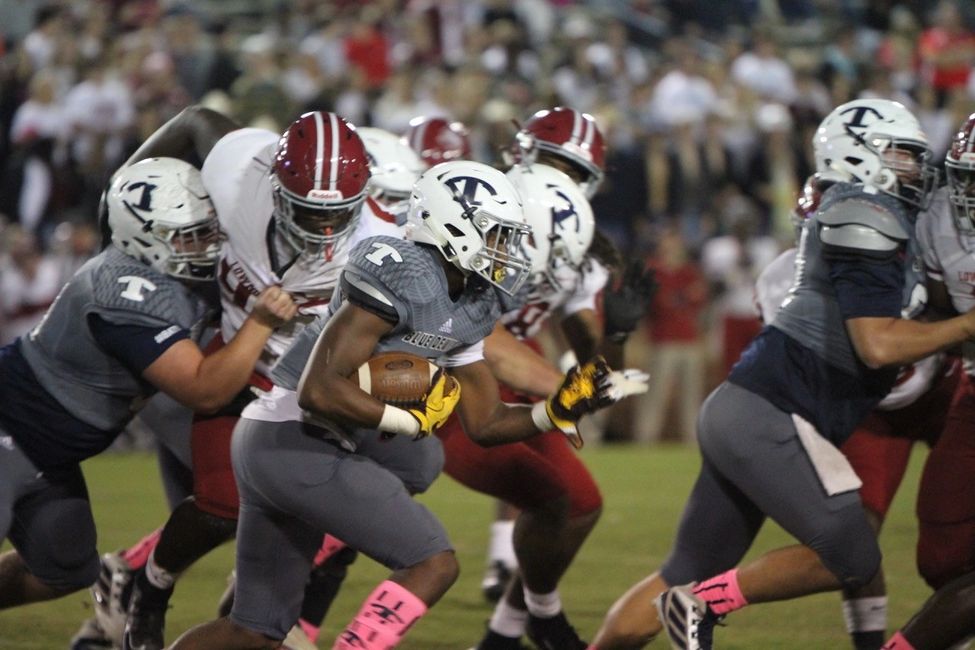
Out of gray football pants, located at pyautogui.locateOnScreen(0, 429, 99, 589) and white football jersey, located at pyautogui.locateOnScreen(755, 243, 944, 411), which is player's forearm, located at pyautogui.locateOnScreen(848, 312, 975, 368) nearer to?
white football jersey, located at pyautogui.locateOnScreen(755, 243, 944, 411)

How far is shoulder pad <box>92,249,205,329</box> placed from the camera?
173 inches

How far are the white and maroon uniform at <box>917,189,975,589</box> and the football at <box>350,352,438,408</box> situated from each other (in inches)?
68.2

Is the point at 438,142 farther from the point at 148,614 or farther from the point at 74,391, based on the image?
the point at 148,614

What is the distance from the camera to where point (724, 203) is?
1305cm

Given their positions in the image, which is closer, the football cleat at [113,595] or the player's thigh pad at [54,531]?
the player's thigh pad at [54,531]

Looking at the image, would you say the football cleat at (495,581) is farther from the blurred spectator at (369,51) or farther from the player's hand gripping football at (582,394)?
the blurred spectator at (369,51)

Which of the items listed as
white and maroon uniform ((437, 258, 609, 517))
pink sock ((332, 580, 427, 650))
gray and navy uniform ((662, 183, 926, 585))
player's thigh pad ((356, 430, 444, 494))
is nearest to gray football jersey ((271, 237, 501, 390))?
player's thigh pad ((356, 430, 444, 494))

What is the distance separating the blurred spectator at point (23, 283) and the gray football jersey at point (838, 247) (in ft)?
28.4

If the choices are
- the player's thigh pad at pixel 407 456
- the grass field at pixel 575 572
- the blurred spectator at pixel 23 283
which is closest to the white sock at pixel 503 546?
the grass field at pixel 575 572

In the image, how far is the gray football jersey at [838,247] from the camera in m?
4.16

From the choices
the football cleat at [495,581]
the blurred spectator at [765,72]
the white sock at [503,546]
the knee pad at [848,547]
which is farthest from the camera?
the blurred spectator at [765,72]

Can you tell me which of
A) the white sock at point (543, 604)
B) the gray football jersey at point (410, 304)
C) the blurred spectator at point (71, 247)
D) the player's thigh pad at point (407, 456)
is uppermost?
the gray football jersey at point (410, 304)

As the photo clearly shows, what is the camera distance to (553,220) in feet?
17.2

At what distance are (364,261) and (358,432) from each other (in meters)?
0.50
